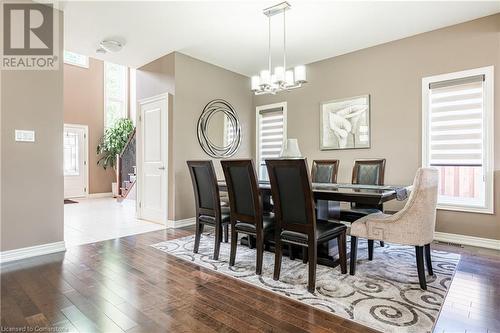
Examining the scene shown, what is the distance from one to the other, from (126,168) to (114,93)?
2.80m

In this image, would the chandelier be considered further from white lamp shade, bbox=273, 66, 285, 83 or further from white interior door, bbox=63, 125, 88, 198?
white interior door, bbox=63, 125, 88, 198

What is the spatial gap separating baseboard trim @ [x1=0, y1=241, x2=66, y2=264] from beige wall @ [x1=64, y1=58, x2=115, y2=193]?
5.52 m

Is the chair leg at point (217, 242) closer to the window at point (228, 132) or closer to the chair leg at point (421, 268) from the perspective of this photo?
the chair leg at point (421, 268)

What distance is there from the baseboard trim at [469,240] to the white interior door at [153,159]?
4011 millimetres

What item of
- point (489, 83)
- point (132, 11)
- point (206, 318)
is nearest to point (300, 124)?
point (489, 83)

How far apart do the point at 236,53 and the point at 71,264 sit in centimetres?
370

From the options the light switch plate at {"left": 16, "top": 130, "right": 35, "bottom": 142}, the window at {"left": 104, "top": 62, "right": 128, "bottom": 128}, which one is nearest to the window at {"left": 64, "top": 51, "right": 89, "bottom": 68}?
the window at {"left": 104, "top": 62, "right": 128, "bottom": 128}

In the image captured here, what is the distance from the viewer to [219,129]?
5285mm

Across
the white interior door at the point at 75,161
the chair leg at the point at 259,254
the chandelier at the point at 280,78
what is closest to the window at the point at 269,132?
the chandelier at the point at 280,78

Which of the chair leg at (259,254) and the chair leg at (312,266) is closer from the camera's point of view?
the chair leg at (312,266)

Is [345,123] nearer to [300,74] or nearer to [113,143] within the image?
[300,74]

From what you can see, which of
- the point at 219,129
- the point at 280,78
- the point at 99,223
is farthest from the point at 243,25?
the point at 99,223

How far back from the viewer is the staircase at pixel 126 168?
706cm

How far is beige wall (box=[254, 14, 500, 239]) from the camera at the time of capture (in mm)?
3520
